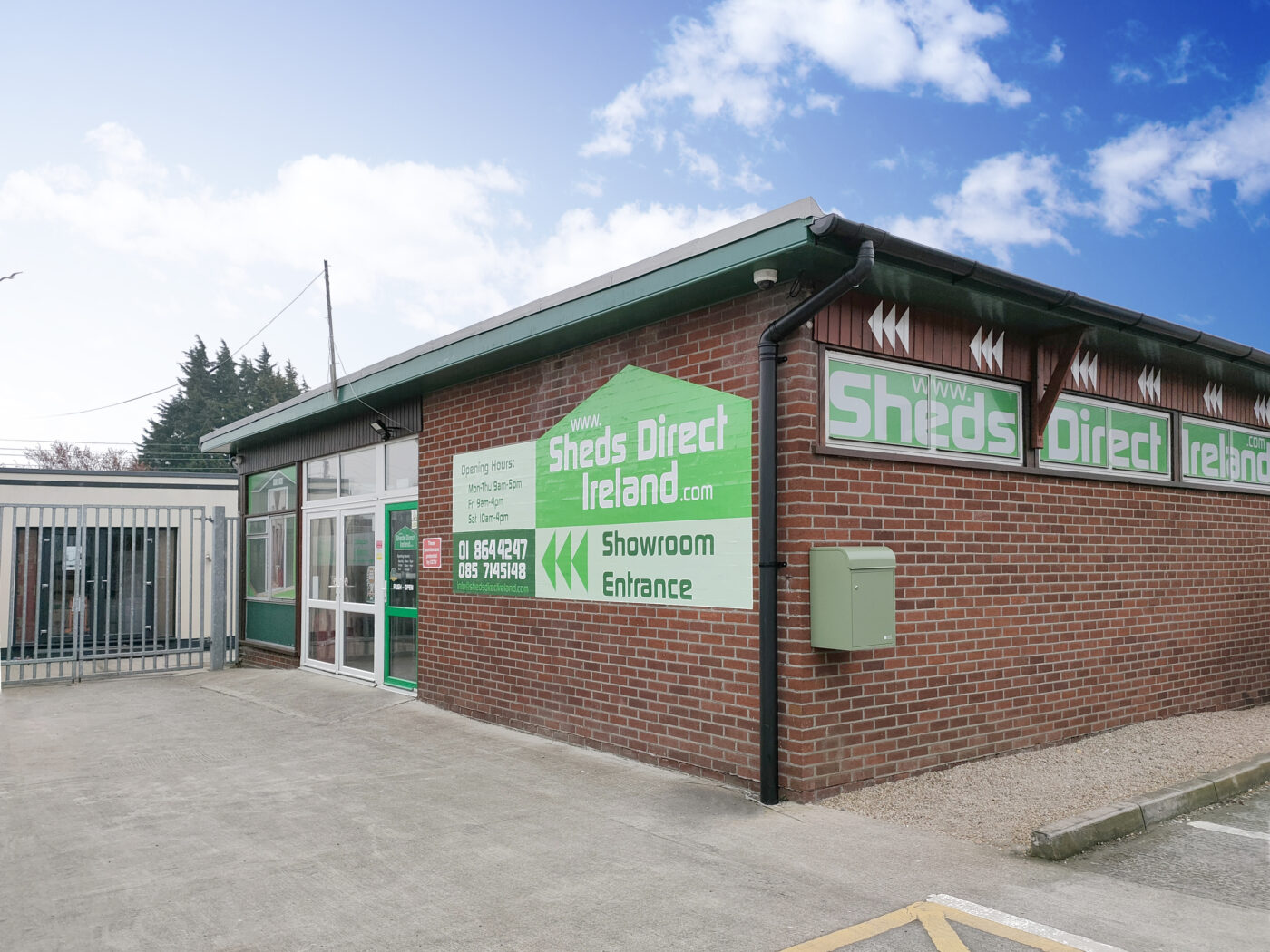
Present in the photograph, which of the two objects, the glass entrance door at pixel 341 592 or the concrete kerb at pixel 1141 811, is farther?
the glass entrance door at pixel 341 592

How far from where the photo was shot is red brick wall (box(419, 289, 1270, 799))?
20.4ft

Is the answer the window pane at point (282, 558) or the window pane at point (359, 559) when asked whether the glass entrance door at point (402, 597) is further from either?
the window pane at point (282, 558)

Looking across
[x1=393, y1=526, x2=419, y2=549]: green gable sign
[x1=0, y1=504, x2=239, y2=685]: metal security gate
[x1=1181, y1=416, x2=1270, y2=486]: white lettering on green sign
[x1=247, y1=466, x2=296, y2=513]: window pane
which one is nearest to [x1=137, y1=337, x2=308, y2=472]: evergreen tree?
[x1=0, y1=504, x2=239, y2=685]: metal security gate

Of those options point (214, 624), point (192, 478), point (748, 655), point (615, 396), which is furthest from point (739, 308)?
point (192, 478)

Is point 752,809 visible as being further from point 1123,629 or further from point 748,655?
point 1123,629

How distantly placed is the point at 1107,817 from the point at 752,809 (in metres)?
2.05

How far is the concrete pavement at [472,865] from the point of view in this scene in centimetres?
407

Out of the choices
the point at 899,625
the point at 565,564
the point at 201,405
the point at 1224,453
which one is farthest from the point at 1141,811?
the point at 201,405

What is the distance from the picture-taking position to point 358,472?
Result: 12.1m

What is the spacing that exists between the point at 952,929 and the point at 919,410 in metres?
3.82

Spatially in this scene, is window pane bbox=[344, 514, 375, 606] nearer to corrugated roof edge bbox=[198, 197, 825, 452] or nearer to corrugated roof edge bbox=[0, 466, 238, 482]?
corrugated roof edge bbox=[198, 197, 825, 452]

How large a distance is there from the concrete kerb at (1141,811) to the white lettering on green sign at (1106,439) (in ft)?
8.76

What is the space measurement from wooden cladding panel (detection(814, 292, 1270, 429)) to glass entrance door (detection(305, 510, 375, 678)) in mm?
7233

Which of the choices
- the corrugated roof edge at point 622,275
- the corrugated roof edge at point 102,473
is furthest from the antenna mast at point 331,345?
the corrugated roof edge at point 102,473
